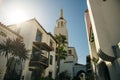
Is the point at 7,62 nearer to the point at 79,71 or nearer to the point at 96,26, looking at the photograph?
the point at 96,26

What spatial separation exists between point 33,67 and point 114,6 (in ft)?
45.9

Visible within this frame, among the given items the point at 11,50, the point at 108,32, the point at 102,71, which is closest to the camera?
the point at 108,32

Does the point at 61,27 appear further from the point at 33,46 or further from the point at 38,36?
the point at 33,46

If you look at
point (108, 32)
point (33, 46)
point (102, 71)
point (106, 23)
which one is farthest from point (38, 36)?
point (108, 32)

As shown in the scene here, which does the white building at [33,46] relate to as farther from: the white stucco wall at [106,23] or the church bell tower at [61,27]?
the church bell tower at [61,27]

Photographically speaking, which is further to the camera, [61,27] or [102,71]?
[61,27]

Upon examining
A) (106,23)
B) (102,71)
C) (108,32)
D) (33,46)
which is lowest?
(102,71)

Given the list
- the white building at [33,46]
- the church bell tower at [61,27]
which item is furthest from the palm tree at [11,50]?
the church bell tower at [61,27]

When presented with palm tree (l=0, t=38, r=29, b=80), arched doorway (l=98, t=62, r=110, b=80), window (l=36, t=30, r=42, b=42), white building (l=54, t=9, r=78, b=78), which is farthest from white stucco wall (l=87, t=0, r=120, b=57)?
white building (l=54, t=9, r=78, b=78)

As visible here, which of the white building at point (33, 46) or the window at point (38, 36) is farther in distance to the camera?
the window at point (38, 36)

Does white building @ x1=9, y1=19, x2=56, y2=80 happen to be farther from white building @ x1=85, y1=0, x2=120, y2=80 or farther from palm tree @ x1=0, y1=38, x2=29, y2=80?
white building @ x1=85, y1=0, x2=120, y2=80

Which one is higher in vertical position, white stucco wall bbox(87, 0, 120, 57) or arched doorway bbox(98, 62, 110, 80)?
white stucco wall bbox(87, 0, 120, 57)

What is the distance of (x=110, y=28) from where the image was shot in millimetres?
10305

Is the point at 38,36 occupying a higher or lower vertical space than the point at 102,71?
higher
